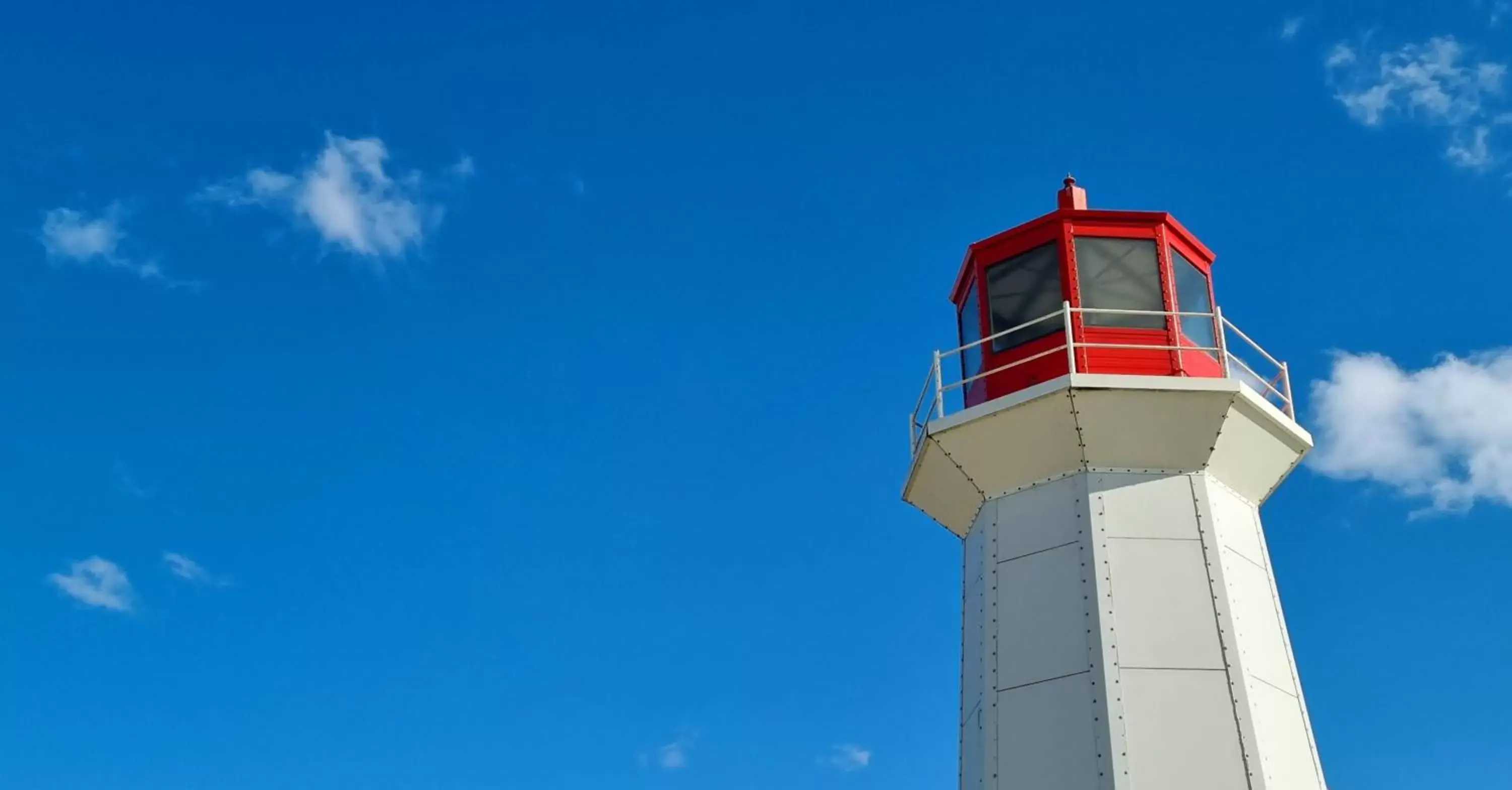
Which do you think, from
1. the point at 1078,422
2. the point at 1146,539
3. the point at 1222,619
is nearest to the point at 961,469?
the point at 1078,422

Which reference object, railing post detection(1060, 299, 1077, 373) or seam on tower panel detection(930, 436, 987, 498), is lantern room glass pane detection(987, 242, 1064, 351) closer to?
railing post detection(1060, 299, 1077, 373)

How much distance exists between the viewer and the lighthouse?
508 inches

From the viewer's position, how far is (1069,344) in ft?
46.8

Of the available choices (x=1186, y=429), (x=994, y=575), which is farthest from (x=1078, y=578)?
(x=1186, y=429)

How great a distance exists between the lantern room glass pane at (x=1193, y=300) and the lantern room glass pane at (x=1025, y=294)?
1.44 metres

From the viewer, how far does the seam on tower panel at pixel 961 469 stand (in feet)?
49.6

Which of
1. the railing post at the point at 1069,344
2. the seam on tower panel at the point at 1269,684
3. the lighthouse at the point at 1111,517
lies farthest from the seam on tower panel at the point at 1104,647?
the seam on tower panel at the point at 1269,684

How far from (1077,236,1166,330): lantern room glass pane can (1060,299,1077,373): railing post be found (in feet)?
1.77

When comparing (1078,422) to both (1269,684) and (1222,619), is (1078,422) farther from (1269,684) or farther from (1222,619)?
(1269,684)

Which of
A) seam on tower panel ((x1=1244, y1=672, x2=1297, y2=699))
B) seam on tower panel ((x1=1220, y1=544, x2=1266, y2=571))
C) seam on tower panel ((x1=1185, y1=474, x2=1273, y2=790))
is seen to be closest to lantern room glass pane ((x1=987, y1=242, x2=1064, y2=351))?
seam on tower panel ((x1=1185, y1=474, x2=1273, y2=790))

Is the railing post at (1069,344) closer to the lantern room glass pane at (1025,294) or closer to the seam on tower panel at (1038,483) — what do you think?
the lantern room glass pane at (1025,294)

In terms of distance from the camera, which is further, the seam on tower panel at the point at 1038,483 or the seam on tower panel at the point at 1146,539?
the seam on tower panel at the point at 1038,483

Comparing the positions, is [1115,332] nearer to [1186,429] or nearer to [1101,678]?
[1186,429]

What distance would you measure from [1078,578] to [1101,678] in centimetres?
117
